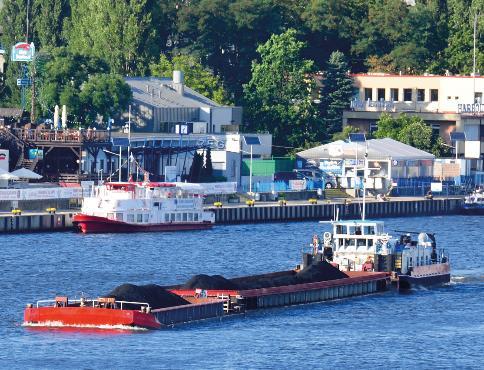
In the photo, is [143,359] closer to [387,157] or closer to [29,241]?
[29,241]

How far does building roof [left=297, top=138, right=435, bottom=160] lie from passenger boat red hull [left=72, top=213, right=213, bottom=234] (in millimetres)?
34146

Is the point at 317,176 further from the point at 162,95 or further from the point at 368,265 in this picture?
the point at 368,265

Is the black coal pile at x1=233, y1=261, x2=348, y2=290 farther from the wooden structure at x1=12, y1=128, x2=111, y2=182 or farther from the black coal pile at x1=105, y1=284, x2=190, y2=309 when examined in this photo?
the wooden structure at x1=12, y1=128, x2=111, y2=182

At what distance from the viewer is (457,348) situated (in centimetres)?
9075

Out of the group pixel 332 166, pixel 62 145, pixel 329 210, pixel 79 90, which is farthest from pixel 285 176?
pixel 62 145

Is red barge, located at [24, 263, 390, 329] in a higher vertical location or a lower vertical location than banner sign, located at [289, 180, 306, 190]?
lower

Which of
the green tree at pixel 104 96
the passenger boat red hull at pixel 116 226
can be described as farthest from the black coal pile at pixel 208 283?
the green tree at pixel 104 96

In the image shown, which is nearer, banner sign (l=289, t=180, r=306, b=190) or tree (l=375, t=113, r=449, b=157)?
banner sign (l=289, t=180, r=306, b=190)

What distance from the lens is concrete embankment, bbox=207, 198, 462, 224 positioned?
15625 cm

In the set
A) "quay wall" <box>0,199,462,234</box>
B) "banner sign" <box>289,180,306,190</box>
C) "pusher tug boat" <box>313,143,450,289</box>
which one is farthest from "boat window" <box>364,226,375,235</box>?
"banner sign" <box>289,180,306,190</box>

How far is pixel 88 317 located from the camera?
296ft

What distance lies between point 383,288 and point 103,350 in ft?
88.1

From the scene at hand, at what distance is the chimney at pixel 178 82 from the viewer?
19062 cm

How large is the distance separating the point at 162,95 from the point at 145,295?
9705 centimetres
